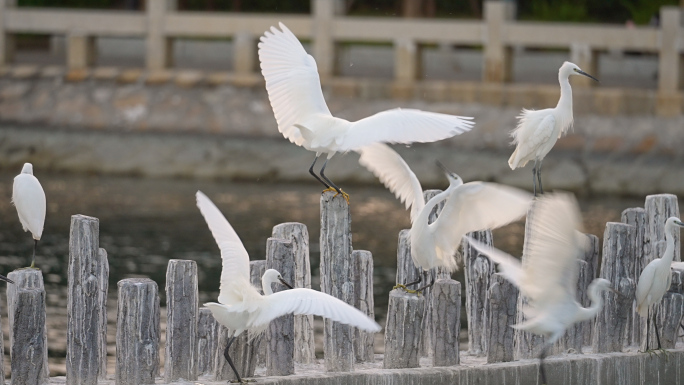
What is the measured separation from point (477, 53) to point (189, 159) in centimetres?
571

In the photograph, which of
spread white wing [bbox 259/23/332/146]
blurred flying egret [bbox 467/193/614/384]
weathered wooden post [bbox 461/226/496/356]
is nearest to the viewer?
blurred flying egret [bbox 467/193/614/384]

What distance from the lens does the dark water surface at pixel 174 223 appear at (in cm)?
1135

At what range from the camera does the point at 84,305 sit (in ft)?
20.5

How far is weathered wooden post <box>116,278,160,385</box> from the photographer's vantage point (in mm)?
6070

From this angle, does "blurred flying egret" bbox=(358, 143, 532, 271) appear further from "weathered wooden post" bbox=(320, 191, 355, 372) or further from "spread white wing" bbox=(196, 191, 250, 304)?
"spread white wing" bbox=(196, 191, 250, 304)

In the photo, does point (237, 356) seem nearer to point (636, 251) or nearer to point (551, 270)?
point (551, 270)

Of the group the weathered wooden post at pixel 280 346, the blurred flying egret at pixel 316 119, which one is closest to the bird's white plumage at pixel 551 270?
the blurred flying egret at pixel 316 119

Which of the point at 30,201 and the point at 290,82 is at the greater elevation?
the point at 290,82

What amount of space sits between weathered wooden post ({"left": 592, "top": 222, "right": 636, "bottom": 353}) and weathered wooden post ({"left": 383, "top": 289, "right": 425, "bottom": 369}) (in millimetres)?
1204

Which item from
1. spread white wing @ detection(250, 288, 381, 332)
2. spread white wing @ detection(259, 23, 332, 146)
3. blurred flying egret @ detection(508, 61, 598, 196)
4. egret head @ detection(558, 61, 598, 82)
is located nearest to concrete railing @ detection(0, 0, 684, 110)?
egret head @ detection(558, 61, 598, 82)

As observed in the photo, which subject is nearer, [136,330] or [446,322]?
[136,330]

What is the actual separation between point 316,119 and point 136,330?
68.6 inches

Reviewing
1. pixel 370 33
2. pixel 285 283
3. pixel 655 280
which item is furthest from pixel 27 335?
pixel 370 33

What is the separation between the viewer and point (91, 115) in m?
16.7
